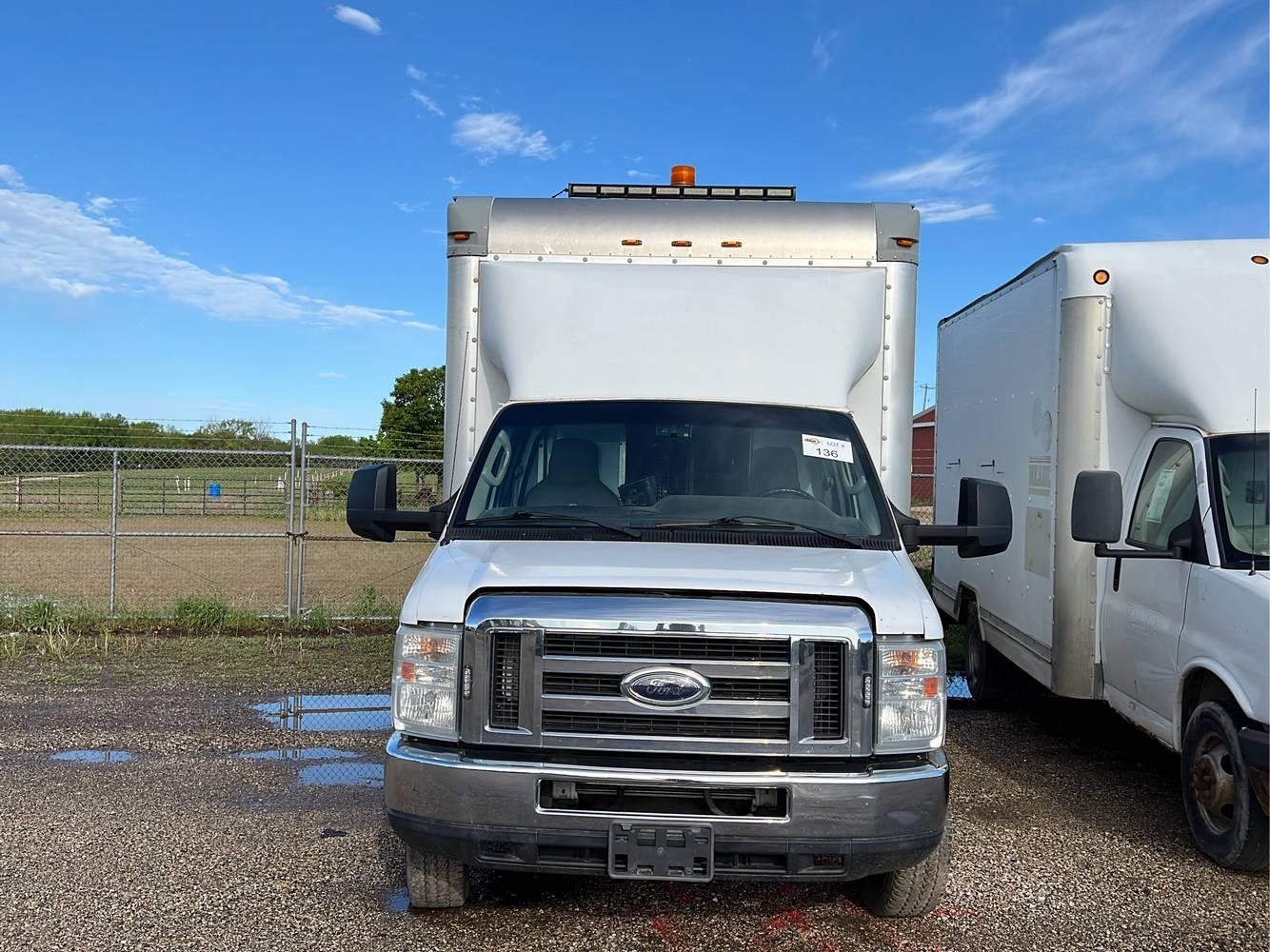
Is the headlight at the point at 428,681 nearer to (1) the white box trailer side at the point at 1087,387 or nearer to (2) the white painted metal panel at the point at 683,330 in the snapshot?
(2) the white painted metal panel at the point at 683,330

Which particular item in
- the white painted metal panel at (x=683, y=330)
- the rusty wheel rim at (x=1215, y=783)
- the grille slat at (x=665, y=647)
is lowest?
the rusty wheel rim at (x=1215, y=783)

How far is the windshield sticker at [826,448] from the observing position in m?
5.08

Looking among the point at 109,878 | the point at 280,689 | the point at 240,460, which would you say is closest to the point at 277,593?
the point at 240,460

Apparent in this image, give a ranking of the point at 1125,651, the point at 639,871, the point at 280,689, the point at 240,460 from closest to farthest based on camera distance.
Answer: the point at 639,871
the point at 1125,651
the point at 280,689
the point at 240,460

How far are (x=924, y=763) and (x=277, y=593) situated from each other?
12.7 metres

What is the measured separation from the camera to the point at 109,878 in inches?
187

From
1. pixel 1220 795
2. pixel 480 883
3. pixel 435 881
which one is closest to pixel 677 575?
pixel 435 881

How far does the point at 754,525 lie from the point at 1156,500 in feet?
9.15

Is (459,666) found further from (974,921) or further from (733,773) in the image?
(974,921)

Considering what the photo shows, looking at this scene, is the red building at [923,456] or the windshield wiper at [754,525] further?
the red building at [923,456]

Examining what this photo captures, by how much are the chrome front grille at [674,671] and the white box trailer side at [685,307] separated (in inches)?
70.2

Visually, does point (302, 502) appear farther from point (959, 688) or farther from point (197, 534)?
point (959, 688)

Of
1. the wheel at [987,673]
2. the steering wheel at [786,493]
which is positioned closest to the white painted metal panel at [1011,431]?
the wheel at [987,673]

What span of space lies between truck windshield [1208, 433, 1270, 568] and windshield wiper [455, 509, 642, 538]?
298 cm
